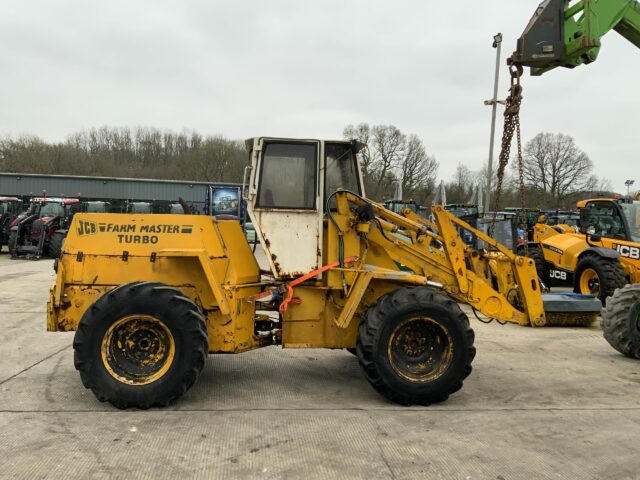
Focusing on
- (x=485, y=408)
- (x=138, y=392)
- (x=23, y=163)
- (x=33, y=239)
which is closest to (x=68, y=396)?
(x=138, y=392)

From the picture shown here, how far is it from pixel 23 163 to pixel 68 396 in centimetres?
5778

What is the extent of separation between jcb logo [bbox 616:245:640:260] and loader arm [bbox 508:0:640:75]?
5.48 metres

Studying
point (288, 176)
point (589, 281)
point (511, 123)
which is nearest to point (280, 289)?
point (288, 176)

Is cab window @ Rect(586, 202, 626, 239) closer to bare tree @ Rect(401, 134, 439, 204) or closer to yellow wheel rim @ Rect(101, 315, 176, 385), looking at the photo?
yellow wheel rim @ Rect(101, 315, 176, 385)

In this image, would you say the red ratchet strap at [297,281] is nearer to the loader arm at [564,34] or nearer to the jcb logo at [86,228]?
the jcb logo at [86,228]

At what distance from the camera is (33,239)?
64.7 ft

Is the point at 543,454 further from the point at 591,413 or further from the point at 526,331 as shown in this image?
the point at 526,331

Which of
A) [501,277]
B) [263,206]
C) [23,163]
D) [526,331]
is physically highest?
[23,163]

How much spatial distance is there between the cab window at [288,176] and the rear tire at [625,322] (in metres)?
4.50

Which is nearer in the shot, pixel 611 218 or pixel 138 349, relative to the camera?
pixel 138 349

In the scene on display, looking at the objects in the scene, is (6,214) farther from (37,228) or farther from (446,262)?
(446,262)

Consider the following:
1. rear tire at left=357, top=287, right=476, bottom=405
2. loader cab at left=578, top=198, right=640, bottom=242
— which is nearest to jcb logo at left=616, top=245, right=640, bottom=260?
loader cab at left=578, top=198, right=640, bottom=242

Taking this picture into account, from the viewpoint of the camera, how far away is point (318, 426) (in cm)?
426

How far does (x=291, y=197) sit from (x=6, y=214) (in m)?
21.7
